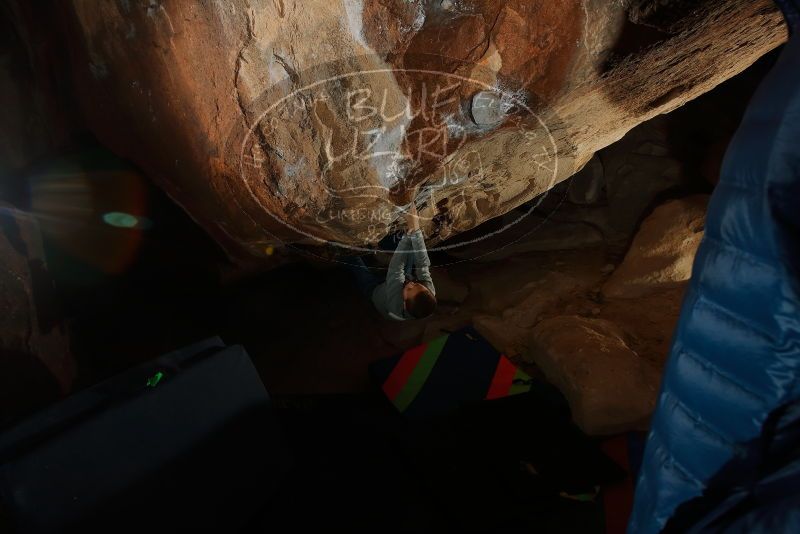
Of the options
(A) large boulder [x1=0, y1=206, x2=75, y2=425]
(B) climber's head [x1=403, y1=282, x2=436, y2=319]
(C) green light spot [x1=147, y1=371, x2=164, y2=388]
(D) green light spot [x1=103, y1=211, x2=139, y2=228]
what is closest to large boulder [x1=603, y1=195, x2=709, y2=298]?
(B) climber's head [x1=403, y1=282, x2=436, y2=319]

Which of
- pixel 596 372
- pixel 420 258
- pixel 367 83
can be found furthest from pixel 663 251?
pixel 367 83

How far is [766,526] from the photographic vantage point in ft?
2.22

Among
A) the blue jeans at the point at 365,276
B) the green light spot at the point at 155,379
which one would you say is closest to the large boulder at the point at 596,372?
the blue jeans at the point at 365,276

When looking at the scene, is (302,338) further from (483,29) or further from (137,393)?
(483,29)

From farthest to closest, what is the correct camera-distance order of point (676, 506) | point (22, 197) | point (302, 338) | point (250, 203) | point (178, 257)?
point (302, 338)
point (178, 257)
point (22, 197)
point (250, 203)
point (676, 506)

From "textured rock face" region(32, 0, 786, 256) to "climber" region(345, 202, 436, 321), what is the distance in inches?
21.6

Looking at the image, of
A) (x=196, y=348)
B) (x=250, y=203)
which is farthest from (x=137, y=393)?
(x=250, y=203)

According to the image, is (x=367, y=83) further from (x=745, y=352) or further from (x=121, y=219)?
(x=121, y=219)

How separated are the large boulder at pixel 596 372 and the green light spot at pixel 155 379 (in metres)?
1.99

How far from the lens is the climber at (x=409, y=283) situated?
2484 mm

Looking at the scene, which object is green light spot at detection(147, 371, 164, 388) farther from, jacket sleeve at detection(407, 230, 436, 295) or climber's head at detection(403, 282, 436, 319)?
jacket sleeve at detection(407, 230, 436, 295)

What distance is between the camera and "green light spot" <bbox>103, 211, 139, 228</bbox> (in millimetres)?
2631

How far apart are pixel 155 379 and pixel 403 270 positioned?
61.6 inches

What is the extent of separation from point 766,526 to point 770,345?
0.95 ft
